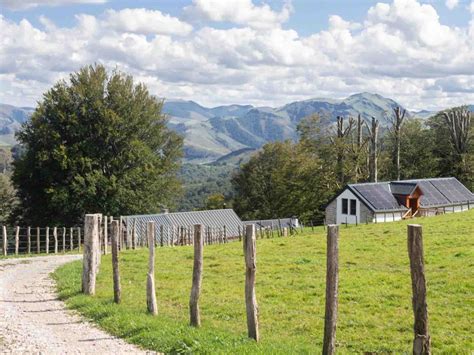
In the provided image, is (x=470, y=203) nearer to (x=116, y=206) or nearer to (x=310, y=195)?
(x=310, y=195)

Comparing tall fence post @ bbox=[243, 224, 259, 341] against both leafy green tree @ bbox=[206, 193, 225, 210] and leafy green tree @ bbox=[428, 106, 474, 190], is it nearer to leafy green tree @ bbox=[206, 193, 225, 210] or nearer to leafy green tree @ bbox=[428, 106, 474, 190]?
leafy green tree @ bbox=[428, 106, 474, 190]

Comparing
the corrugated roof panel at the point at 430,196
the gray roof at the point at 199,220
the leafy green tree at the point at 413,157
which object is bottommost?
the gray roof at the point at 199,220

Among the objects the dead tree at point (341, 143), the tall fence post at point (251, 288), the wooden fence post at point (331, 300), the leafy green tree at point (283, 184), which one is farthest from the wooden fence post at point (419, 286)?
the leafy green tree at point (283, 184)

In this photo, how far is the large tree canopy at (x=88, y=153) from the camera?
173 ft

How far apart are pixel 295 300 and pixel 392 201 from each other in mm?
44498

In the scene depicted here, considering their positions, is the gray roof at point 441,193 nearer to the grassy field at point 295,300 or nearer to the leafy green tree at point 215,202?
the grassy field at point 295,300

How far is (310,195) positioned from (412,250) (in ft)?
228

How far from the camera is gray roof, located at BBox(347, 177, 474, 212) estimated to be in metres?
59.5

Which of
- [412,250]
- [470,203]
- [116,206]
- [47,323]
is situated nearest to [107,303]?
[47,323]

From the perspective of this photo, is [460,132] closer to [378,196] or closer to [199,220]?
[378,196]

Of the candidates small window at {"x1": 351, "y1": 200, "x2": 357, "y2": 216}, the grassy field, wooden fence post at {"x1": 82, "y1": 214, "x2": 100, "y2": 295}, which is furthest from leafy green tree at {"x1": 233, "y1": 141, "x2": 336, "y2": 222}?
wooden fence post at {"x1": 82, "y1": 214, "x2": 100, "y2": 295}

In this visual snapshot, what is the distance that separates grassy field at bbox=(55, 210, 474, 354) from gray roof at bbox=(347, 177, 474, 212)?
28.0 m

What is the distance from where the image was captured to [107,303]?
17.2 metres

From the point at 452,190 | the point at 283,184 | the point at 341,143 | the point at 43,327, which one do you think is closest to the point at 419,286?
the point at 43,327
